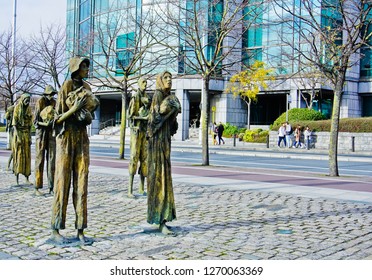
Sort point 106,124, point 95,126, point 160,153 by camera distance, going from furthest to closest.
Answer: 1. point 106,124
2. point 95,126
3. point 160,153

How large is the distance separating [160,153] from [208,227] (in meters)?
1.44

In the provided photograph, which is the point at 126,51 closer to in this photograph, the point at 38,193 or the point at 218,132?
the point at 218,132

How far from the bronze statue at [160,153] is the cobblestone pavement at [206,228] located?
369mm

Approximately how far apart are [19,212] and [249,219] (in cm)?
375

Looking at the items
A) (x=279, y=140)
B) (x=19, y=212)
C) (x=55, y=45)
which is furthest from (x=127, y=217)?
(x=279, y=140)

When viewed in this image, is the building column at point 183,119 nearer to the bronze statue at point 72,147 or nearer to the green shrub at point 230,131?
the green shrub at point 230,131

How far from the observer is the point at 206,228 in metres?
6.85

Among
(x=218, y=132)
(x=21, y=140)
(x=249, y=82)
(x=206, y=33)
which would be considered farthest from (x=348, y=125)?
(x=21, y=140)

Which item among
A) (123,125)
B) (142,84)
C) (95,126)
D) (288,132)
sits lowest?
(288,132)

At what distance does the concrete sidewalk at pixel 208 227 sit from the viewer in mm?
5512

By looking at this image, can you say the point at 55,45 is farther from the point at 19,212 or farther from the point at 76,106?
the point at 76,106

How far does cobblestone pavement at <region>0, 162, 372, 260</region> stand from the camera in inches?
217

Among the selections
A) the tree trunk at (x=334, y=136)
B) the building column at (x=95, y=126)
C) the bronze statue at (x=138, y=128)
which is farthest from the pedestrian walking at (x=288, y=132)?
the building column at (x=95, y=126)

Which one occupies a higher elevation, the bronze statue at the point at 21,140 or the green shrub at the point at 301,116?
the green shrub at the point at 301,116
